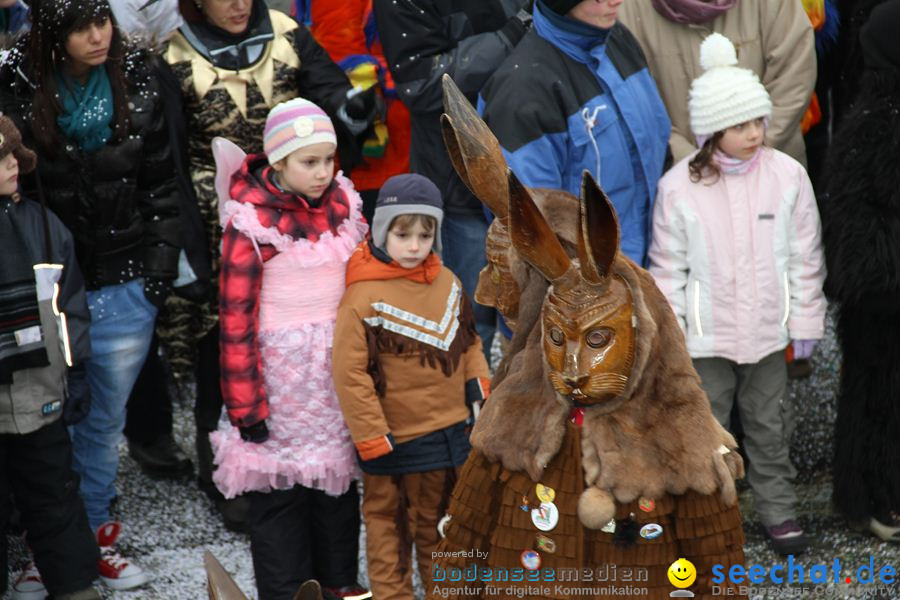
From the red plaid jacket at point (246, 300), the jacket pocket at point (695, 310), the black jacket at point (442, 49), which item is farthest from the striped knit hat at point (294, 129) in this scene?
the jacket pocket at point (695, 310)

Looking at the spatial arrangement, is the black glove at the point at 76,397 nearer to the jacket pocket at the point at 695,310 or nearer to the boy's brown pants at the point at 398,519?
the boy's brown pants at the point at 398,519

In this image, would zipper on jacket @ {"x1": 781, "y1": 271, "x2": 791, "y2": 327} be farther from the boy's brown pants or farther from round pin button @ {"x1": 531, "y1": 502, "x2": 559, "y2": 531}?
round pin button @ {"x1": 531, "y1": 502, "x2": 559, "y2": 531}

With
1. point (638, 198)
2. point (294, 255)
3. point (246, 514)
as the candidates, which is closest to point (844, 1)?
point (638, 198)

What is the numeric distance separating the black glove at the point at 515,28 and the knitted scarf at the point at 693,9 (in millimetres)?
516

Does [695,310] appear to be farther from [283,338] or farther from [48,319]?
[48,319]

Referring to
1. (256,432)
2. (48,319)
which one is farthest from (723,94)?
(48,319)

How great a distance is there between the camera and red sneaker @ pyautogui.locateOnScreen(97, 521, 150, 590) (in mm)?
4566

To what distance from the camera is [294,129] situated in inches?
163

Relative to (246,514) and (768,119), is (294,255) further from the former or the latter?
(768,119)

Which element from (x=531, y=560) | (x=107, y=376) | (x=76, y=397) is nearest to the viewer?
(x=531, y=560)

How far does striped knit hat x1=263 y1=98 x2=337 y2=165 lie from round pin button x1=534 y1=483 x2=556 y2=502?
1.74m

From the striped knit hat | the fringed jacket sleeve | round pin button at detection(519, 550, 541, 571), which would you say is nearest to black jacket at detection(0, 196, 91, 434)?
the striped knit hat

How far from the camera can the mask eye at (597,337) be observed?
261cm

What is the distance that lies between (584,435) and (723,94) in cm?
210
